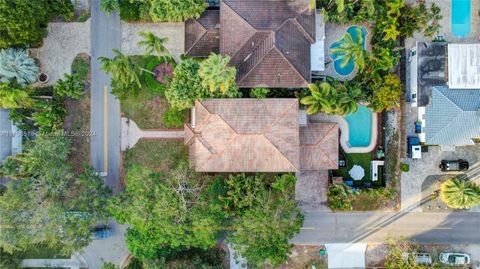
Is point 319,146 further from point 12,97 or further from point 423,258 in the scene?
point 12,97

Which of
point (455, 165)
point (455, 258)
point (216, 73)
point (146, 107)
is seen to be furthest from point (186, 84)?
point (455, 258)

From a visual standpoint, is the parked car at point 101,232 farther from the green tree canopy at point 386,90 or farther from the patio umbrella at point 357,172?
the green tree canopy at point 386,90

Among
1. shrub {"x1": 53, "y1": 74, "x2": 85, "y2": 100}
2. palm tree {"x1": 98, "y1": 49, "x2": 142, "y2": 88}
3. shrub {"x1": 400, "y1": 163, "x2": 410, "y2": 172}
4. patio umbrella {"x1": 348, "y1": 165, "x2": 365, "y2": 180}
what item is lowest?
patio umbrella {"x1": 348, "y1": 165, "x2": 365, "y2": 180}

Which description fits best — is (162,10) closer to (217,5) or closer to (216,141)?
(217,5)

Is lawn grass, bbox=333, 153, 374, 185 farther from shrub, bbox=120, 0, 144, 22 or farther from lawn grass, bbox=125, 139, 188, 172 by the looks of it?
shrub, bbox=120, 0, 144, 22

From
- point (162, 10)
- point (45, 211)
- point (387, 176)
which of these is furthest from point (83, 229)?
point (387, 176)

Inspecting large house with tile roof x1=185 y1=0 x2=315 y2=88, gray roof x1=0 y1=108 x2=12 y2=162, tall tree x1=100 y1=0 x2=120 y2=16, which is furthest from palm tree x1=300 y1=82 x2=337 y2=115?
gray roof x1=0 y1=108 x2=12 y2=162
